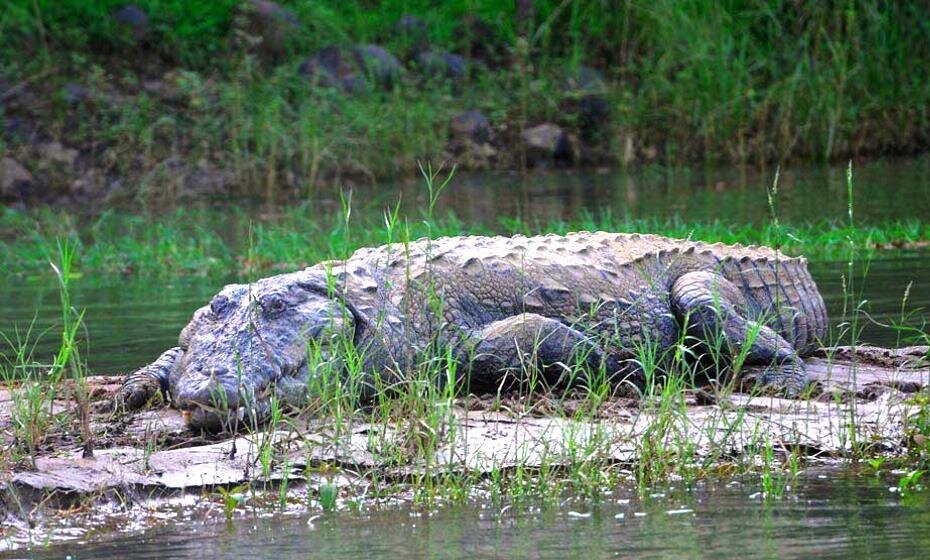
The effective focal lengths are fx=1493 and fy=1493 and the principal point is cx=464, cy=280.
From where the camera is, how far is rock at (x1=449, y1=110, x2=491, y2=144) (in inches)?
767

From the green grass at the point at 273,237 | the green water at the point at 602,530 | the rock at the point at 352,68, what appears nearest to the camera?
the green water at the point at 602,530

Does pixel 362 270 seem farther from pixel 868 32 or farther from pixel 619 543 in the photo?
pixel 868 32

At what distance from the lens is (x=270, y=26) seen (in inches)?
822

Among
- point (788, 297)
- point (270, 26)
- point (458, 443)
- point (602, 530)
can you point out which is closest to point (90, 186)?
point (270, 26)

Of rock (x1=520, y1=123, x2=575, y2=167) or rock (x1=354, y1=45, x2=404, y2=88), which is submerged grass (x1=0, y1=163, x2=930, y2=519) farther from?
rock (x1=354, y1=45, x2=404, y2=88)

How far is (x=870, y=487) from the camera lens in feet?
15.1

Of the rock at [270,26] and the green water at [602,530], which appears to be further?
the rock at [270,26]

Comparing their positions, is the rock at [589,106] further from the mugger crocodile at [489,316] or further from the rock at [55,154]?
the mugger crocodile at [489,316]

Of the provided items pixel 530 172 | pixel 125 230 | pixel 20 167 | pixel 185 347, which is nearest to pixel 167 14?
pixel 20 167

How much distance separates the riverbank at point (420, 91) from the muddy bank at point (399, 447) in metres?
12.2

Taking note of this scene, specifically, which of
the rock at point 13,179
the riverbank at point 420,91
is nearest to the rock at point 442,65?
the riverbank at point 420,91

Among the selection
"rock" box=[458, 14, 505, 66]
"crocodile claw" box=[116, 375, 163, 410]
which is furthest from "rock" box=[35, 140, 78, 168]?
"crocodile claw" box=[116, 375, 163, 410]

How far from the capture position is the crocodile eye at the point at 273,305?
5727 mm

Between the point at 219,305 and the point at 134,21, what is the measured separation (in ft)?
53.7
